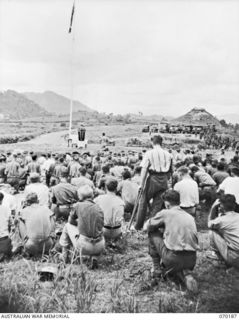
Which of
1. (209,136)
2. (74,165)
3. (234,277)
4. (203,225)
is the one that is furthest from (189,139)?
(234,277)

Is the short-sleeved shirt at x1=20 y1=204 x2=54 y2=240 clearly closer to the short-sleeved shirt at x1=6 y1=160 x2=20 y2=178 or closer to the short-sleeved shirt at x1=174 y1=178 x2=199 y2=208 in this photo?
the short-sleeved shirt at x1=174 y1=178 x2=199 y2=208

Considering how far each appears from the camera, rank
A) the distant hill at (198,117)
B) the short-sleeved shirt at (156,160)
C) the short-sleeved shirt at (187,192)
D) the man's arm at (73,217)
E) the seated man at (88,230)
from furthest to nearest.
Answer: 1. the distant hill at (198,117)
2. the short-sleeved shirt at (187,192)
3. the short-sleeved shirt at (156,160)
4. the man's arm at (73,217)
5. the seated man at (88,230)

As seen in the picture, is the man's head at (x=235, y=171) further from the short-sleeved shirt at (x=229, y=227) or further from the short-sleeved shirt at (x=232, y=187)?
the short-sleeved shirt at (x=229, y=227)

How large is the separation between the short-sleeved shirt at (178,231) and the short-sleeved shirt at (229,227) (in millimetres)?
632

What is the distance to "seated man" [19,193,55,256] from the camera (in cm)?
573

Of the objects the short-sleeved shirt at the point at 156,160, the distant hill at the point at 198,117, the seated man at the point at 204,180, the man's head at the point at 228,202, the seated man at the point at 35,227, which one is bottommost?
the seated man at the point at 35,227

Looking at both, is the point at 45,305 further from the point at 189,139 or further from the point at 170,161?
the point at 189,139

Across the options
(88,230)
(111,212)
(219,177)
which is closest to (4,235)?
(88,230)

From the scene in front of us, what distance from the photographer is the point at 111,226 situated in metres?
6.51

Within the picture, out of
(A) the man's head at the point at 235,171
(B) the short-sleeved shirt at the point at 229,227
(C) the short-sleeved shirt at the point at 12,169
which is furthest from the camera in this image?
(C) the short-sleeved shirt at the point at 12,169

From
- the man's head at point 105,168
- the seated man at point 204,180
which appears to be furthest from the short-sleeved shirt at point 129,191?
the seated man at point 204,180

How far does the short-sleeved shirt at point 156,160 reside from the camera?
6.71m

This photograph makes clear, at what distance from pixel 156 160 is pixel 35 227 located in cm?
248

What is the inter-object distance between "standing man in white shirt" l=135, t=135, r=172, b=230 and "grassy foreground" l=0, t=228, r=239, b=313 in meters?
1.52
